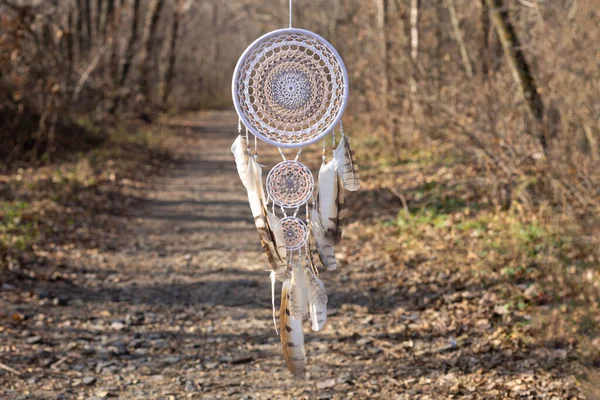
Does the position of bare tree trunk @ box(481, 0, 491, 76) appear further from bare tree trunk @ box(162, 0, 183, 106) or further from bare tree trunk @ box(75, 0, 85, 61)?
bare tree trunk @ box(162, 0, 183, 106)

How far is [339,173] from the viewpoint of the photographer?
3725 mm

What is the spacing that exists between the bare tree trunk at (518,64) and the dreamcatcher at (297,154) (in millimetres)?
4408

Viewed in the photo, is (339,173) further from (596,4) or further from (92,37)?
(92,37)

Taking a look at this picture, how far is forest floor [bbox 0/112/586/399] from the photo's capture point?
14.6 feet

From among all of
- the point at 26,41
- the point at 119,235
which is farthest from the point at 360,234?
the point at 26,41

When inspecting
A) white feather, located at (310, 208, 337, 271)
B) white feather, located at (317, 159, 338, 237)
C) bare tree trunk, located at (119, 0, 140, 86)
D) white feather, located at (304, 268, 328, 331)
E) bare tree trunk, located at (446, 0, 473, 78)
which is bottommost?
white feather, located at (304, 268, 328, 331)

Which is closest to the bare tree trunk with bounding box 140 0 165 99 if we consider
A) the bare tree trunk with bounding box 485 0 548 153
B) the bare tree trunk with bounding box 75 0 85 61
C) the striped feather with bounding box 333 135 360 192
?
the bare tree trunk with bounding box 75 0 85 61

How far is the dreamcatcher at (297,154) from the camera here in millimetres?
3551

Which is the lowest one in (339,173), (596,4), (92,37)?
(339,173)

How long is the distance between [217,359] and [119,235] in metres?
3.91

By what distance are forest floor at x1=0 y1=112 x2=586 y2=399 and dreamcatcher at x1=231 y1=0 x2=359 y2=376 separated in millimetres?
952

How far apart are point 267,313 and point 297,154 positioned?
2.44 meters

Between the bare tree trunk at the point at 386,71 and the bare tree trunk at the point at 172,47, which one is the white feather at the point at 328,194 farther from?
the bare tree trunk at the point at 172,47

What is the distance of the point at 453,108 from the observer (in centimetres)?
863
